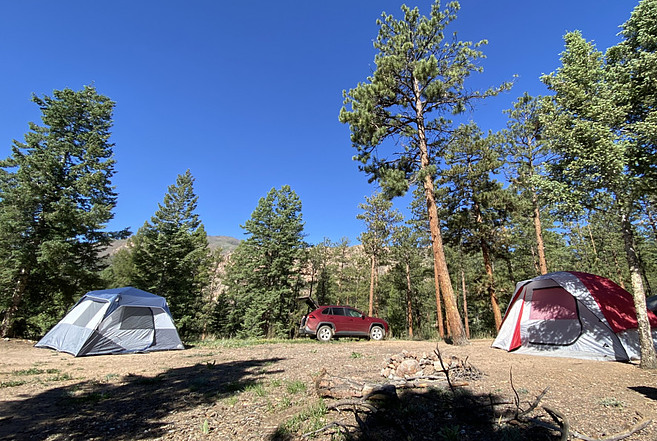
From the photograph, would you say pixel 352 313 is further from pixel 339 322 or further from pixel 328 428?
pixel 328 428

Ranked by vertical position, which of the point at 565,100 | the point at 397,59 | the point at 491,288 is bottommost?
the point at 491,288

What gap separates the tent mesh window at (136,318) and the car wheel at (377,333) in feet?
32.4

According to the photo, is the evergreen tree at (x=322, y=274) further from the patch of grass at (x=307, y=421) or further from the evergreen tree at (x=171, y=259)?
the patch of grass at (x=307, y=421)

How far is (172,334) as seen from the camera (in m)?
11.2

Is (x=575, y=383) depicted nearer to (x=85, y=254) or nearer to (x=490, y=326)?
(x=85, y=254)

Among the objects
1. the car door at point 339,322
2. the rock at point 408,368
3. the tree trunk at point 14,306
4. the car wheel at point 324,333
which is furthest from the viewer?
the car door at point 339,322

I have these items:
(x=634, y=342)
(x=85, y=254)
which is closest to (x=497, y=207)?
(x=634, y=342)

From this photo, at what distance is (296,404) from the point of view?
406 cm

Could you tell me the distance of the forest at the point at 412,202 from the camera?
21.3ft

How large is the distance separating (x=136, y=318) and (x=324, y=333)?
309 inches

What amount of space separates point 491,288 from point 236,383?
→ 16.9m

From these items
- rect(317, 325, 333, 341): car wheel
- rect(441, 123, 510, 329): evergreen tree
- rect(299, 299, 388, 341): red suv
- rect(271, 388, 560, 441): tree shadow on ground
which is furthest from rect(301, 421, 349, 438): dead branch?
rect(441, 123, 510, 329): evergreen tree

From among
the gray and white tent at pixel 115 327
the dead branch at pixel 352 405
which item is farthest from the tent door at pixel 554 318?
the gray and white tent at pixel 115 327

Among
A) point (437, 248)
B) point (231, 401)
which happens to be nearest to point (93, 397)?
point (231, 401)
